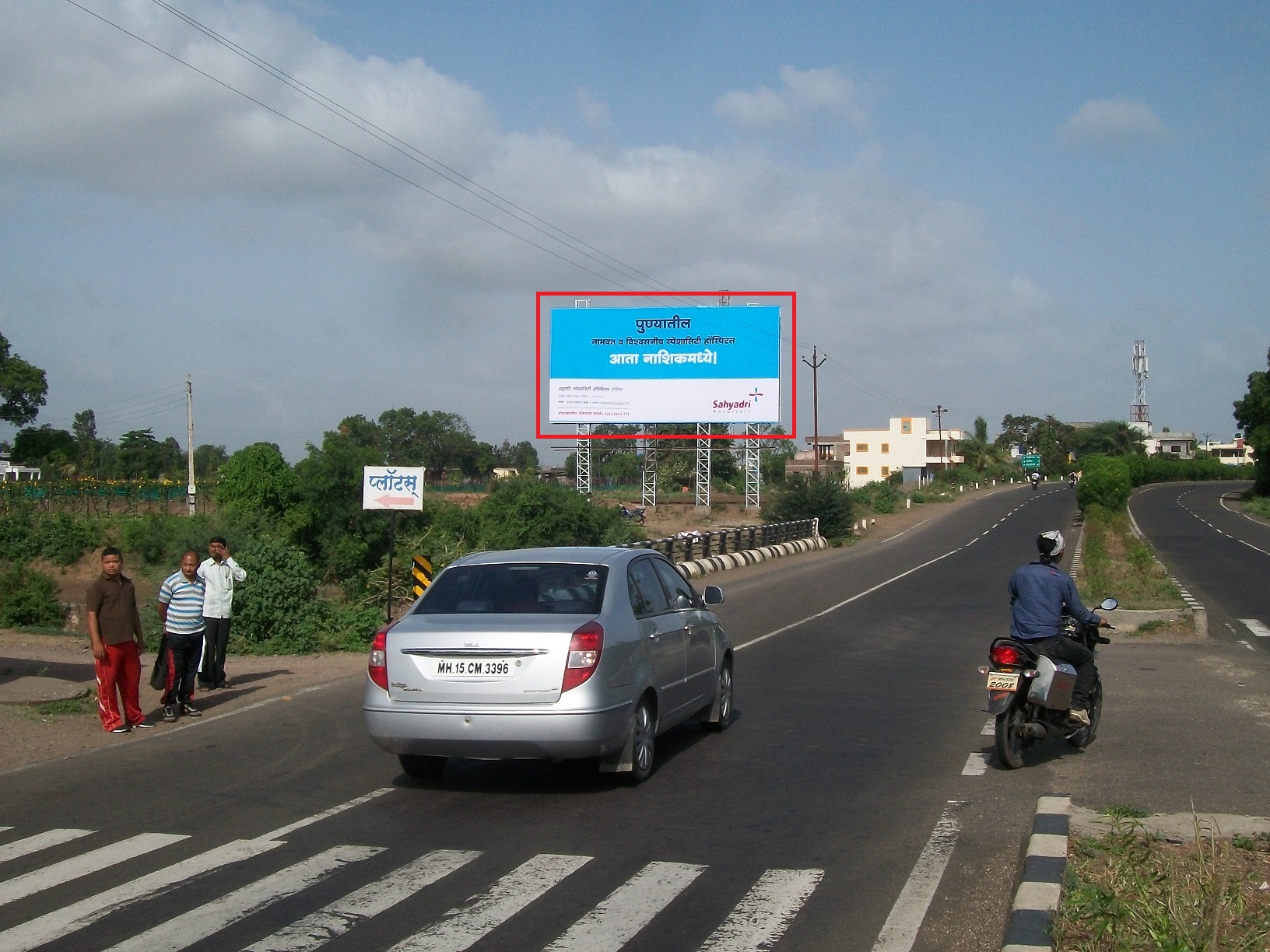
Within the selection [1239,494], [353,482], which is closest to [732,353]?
[353,482]

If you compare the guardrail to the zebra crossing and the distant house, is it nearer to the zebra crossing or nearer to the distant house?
the zebra crossing

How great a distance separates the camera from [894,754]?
940 centimetres

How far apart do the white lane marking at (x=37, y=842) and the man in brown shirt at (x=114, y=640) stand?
Answer: 3232 mm

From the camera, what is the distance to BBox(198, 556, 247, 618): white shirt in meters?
13.0

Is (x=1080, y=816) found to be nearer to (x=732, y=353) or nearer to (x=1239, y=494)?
(x=732, y=353)

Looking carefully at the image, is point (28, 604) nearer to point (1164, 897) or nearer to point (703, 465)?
point (1164, 897)

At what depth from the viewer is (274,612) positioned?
17.5 m

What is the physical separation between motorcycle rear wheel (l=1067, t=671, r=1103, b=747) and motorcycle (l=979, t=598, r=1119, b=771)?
0.48m

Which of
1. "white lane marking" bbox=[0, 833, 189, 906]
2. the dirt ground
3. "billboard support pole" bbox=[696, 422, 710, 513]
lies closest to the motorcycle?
"white lane marking" bbox=[0, 833, 189, 906]

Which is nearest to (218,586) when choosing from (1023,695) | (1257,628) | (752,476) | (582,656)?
(582,656)

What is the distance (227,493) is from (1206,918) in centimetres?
3762

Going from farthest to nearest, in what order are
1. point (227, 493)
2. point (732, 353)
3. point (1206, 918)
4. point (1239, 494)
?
1. point (1239, 494)
2. point (732, 353)
3. point (227, 493)
4. point (1206, 918)

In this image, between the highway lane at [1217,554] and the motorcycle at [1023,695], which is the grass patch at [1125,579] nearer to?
the highway lane at [1217,554]

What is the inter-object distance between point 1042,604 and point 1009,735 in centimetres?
100
